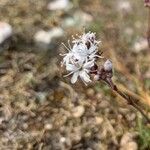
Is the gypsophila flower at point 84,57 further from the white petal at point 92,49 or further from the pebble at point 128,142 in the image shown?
the pebble at point 128,142

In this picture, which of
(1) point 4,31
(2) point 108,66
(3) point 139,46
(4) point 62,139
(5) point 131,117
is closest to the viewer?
(2) point 108,66

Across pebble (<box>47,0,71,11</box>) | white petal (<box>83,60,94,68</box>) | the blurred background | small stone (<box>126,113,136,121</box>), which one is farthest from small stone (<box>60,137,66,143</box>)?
pebble (<box>47,0,71,11</box>)

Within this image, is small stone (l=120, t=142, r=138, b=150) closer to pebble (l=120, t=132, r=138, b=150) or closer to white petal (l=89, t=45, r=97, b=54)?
pebble (l=120, t=132, r=138, b=150)

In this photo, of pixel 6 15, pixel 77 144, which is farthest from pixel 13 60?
pixel 77 144

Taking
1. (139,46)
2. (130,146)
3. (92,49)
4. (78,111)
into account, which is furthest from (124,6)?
(92,49)

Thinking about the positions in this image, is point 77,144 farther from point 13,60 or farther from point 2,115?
point 13,60

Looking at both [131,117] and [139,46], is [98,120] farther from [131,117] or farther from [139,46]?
[139,46]

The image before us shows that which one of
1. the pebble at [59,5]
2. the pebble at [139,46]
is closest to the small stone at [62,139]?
the pebble at [139,46]
